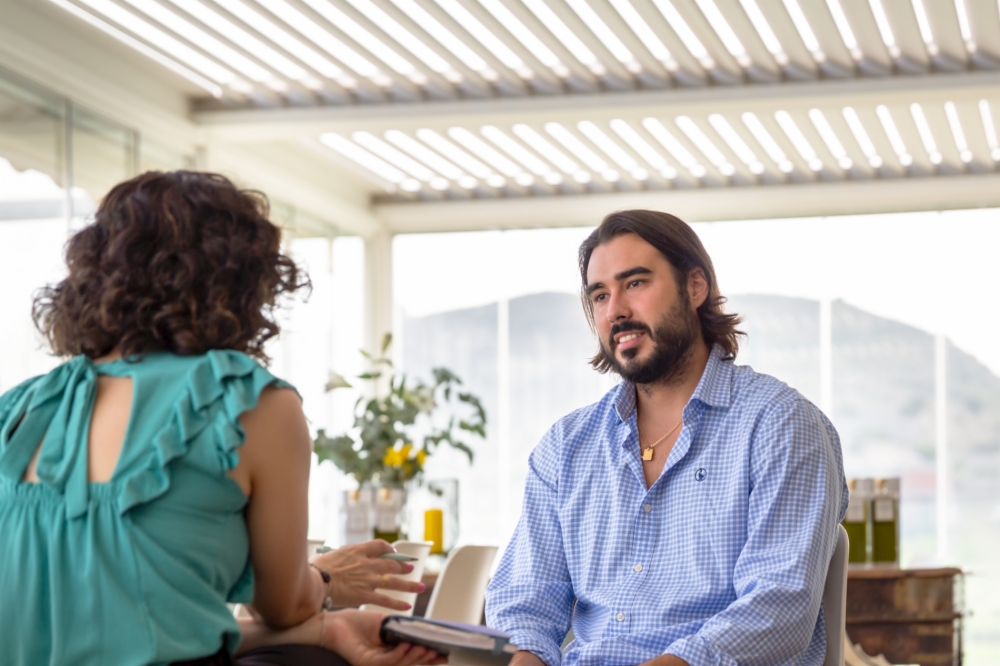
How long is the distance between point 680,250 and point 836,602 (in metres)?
0.88

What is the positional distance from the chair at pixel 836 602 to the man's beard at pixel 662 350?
52 cm

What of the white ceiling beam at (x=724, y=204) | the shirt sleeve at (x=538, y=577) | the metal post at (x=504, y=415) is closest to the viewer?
the shirt sleeve at (x=538, y=577)

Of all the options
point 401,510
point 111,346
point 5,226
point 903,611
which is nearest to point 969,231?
point 903,611

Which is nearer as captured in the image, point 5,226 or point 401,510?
point 401,510

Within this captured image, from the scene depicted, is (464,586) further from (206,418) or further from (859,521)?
(206,418)

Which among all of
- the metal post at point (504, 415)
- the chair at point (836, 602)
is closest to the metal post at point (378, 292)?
the metal post at point (504, 415)

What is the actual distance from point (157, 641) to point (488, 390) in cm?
865

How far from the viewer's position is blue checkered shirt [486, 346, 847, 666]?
2.26 m

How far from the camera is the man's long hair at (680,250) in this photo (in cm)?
→ 276

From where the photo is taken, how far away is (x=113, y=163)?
21.1 feet

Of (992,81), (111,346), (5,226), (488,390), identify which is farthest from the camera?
(488,390)

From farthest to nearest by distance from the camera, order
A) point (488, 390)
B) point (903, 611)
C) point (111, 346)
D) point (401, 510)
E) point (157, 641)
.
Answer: point (488, 390), point (401, 510), point (903, 611), point (111, 346), point (157, 641)

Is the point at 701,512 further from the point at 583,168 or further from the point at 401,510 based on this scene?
the point at 583,168

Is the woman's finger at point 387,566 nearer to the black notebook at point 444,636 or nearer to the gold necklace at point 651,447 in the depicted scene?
the black notebook at point 444,636
